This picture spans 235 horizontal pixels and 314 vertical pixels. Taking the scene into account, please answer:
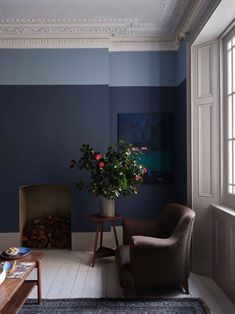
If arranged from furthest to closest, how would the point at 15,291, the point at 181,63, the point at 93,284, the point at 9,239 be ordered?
the point at 9,239 → the point at 181,63 → the point at 93,284 → the point at 15,291

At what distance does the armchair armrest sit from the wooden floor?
0.46 metres

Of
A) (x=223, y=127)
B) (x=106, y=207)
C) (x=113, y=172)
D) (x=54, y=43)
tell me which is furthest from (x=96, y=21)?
(x=106, y=207)

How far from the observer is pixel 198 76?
3.08 m

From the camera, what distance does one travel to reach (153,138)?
392 cm

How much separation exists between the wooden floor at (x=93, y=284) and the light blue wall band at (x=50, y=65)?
8.20 feet

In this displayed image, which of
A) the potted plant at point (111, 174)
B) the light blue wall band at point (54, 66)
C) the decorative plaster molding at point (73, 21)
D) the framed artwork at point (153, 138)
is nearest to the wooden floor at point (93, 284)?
the potted plant at point (111, 174)

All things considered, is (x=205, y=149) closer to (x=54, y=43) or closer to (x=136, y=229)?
(x=136, y=229)

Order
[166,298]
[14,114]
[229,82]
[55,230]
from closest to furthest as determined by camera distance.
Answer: [166,298]
[229,82]
[14,114]
[55,230]

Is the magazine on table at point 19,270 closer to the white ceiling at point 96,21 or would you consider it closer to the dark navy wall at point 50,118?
the dark navy wall at point 50,118

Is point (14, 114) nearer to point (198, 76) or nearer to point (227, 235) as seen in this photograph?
point (198, 76)

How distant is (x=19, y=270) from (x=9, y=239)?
73.4 inches

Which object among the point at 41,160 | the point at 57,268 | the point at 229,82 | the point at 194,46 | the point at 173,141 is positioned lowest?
the point at 57,268

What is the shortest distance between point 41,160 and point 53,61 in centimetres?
145

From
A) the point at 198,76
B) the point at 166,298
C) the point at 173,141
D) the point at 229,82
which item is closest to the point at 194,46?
the point at 198,76
